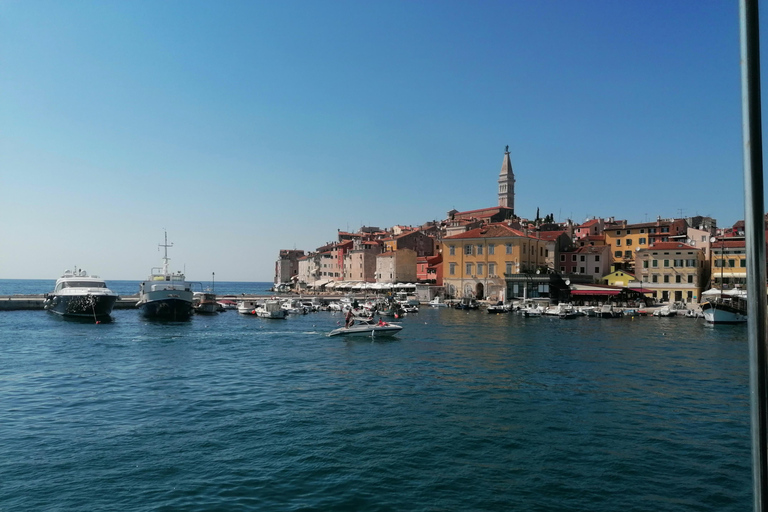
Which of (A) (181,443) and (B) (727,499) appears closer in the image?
(B) (727,499)

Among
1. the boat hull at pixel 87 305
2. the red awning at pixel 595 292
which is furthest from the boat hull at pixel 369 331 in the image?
the red awning at pixel 595 292

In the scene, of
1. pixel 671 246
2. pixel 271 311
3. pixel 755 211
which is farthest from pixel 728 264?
pixel 755 211

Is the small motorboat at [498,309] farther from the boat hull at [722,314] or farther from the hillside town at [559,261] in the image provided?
the boat hull at [722,314]

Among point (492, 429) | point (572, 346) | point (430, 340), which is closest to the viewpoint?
point (492, 429)

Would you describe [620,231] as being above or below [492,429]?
above

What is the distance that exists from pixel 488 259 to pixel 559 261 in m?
12.3

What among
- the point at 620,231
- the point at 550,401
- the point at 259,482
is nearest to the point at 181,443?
the point at 259,482

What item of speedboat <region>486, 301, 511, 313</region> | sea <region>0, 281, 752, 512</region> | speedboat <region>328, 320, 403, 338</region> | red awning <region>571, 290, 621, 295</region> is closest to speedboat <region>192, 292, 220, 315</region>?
A: sea <region>0, 281, 752, 512</region>

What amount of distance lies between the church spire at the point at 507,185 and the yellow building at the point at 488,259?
4477cm

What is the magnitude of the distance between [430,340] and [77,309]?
114 ft

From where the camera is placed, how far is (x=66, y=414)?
16.1 meters

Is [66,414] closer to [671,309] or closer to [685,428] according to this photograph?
[685,428]

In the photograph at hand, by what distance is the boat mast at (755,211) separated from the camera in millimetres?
2219

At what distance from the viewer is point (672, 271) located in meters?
60.6
